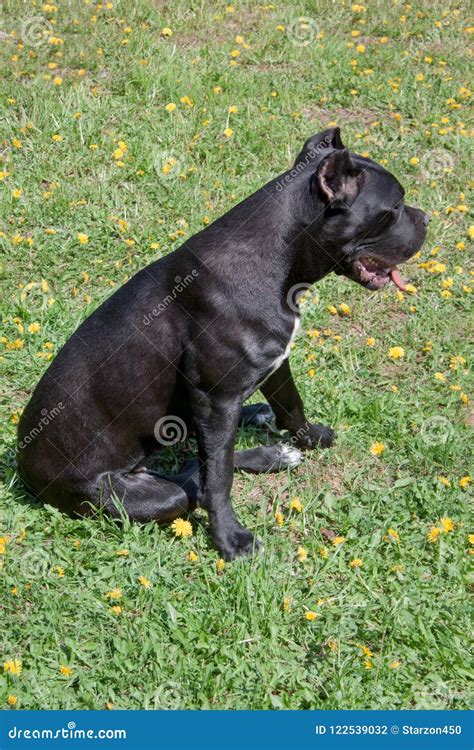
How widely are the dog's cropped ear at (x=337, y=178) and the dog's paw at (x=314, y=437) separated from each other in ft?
4.27

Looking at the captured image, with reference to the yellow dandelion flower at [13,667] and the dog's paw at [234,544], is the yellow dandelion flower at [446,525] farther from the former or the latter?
the yellow dandelion flower at [13,667]

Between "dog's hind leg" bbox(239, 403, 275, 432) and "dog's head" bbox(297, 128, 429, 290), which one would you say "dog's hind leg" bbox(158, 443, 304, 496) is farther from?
"dog's head" bbox(297, 128, 429, 290)

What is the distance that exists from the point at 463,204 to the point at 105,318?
11.1ft

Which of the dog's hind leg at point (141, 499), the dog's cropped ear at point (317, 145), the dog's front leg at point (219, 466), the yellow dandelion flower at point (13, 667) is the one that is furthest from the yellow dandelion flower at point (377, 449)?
the yellow dandelion flower at point (13, 667)

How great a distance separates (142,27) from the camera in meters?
7.32

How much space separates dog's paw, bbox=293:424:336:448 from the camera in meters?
4.25

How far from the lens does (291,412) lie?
4.15 metres

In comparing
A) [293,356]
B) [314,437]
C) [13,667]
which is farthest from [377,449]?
[13,667]

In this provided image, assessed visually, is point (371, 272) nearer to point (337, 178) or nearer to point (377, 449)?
point (337, 178)

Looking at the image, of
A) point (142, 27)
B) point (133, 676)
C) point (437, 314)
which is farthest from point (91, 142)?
point (133, 676)

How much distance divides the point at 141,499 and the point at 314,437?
1.02 meters

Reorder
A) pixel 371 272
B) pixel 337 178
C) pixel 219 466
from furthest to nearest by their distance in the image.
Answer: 1. pixel 371 272
2. pixel 219 466
3. pixel 337 178

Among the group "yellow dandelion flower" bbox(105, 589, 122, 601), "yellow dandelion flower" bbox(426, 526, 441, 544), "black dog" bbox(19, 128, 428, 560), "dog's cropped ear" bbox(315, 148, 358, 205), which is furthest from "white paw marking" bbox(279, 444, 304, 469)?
"dog's cropped ear" bbox(315, 148, 358, 205)

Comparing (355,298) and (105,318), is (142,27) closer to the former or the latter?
(355,298)
